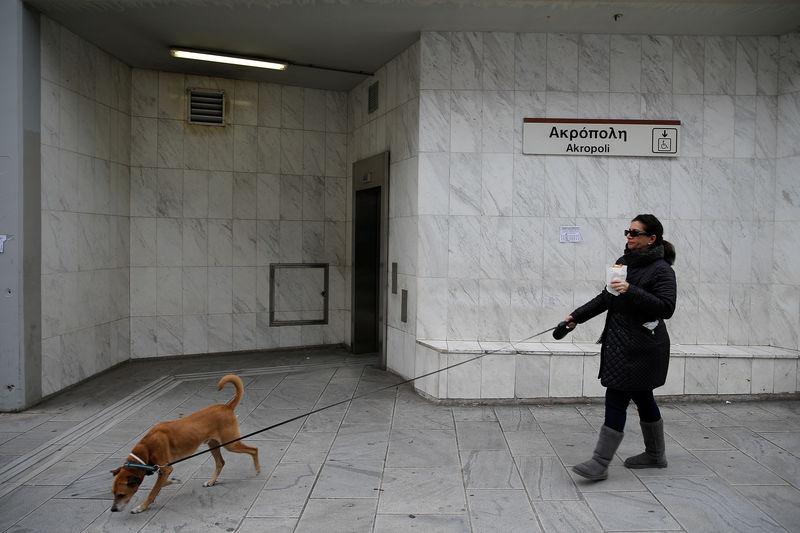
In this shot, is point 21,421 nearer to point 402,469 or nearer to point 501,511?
point 402,469

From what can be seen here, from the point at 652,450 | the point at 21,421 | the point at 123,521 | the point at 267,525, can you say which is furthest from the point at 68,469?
the point at 652,450

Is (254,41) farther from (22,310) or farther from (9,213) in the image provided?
(22,310)

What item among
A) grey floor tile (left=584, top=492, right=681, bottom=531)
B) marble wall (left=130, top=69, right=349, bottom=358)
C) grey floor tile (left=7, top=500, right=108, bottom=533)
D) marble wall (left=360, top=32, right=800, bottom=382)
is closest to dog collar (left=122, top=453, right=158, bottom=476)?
grey floor tile (left=7, top=500, right=108, bottom=533)

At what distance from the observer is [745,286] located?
723 cm

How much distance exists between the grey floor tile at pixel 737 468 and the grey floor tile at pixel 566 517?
4.41 feet

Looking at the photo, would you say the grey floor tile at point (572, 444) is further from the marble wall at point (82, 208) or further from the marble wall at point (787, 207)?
the marble wall at point (82, 208)

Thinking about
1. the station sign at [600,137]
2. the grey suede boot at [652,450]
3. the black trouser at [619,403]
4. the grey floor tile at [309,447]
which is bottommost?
the grey floor tile at [309,447]

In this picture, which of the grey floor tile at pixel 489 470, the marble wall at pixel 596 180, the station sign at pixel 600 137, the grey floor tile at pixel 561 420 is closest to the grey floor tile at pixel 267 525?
the grey floor tile at pixel 489 470

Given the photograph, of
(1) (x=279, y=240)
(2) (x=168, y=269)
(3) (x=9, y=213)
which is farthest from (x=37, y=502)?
(1) (x=279, y=240)

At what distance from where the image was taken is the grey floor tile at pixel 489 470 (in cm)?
453

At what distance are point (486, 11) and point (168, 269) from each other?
5.83m

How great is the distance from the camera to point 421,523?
388 centimetres

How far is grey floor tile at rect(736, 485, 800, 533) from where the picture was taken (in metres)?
3.91

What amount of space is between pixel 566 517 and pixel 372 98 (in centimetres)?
654
